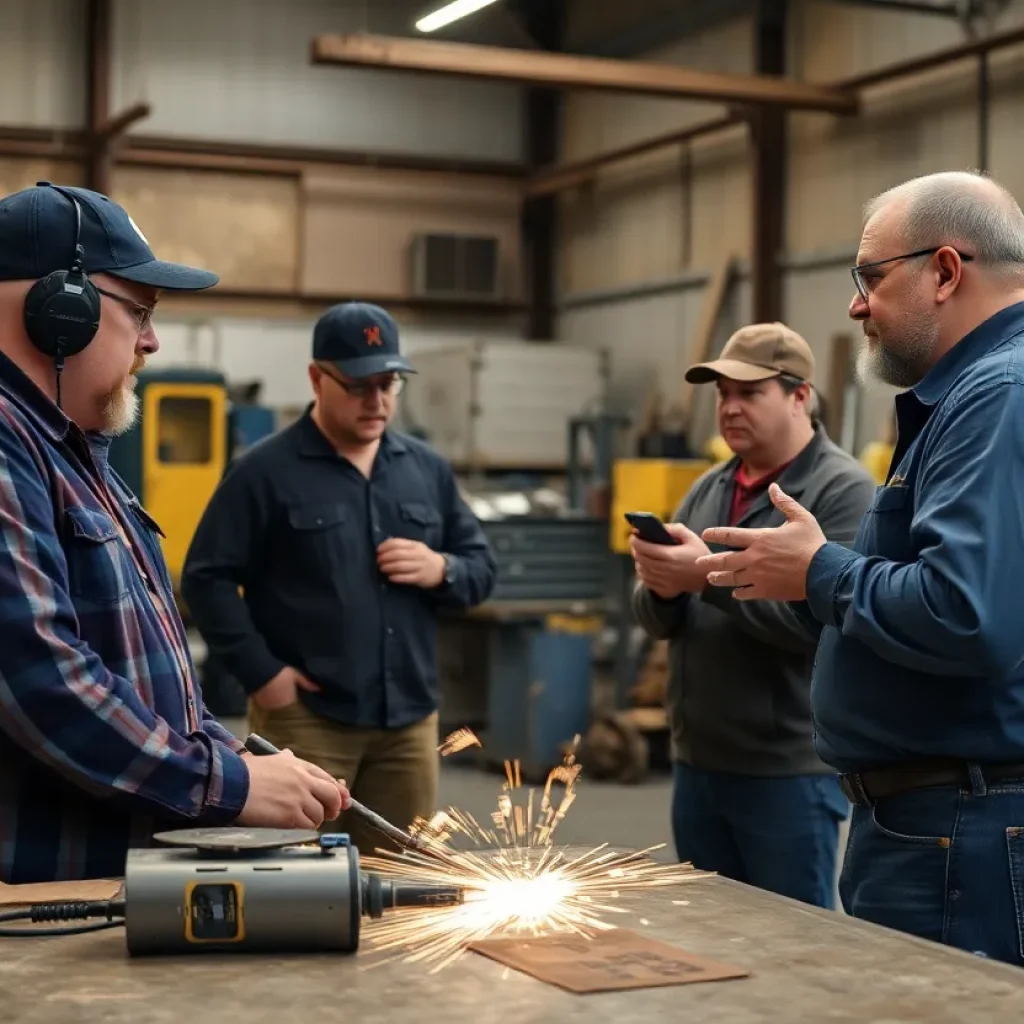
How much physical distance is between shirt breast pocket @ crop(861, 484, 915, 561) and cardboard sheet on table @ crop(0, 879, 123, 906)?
1177 mm

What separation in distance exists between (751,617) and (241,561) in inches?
47.0

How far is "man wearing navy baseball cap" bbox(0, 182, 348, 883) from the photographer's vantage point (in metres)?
1.86

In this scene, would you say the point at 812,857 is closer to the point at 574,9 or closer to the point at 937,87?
the point at 937,87

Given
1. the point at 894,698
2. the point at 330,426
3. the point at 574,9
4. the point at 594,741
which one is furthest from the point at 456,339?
the point at 894,698

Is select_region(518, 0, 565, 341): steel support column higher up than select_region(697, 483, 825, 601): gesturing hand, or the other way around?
select_region(518, 0, 565, 341): steel support column

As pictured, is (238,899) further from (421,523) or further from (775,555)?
(421,523)

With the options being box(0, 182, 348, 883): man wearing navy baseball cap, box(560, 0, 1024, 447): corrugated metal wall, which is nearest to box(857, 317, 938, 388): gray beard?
box(0, 182, 348, 883): man wearing navy baseball cap

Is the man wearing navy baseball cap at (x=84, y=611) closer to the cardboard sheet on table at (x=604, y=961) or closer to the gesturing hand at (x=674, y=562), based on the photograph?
the cardboard sheet on table at (x=604, y=961)

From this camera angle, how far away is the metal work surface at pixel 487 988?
5.04ft

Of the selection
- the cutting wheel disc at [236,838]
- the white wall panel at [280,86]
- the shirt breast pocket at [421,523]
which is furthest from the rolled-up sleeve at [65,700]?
the white wall panel at [280,86]

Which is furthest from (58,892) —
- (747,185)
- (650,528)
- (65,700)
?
(747,185)

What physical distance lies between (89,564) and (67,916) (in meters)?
0.43

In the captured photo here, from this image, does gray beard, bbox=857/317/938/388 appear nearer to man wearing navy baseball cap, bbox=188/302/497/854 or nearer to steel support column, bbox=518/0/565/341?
man wearing navy baseball cap, bbox=188/302/497/854

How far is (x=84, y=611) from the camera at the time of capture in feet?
6.44
